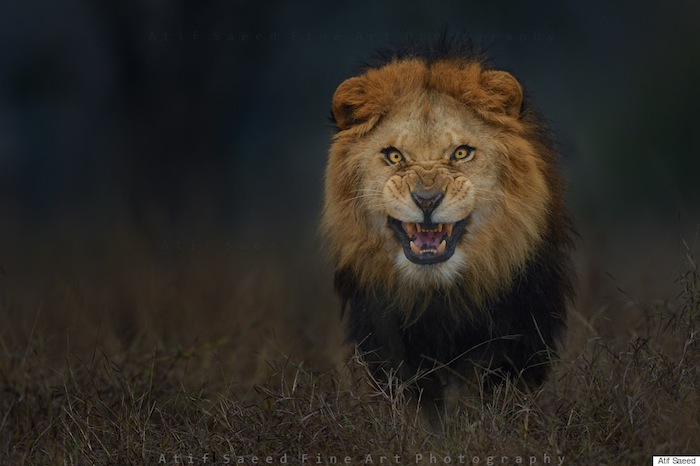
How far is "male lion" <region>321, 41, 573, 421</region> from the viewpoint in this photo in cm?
457

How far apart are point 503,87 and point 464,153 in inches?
13.4

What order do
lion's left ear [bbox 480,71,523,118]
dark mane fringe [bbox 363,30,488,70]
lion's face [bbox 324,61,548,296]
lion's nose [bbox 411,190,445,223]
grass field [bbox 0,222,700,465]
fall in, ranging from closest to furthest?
grass field [bbox 0,222,700,465] < lion's nose [bbox 411,190,445,223] < lion's face [bbox 324,61,548,296] < lion's left ear [bbox 480,71,523,118] < dark mane fringe [bbox 363,30,488,70]

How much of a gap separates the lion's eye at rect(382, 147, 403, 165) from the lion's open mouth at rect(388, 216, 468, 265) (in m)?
0.25

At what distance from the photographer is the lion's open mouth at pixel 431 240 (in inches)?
179

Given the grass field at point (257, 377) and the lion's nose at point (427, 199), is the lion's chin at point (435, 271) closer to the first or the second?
the lion's nose at point (427, 199)

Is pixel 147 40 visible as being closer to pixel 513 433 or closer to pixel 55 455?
pixel 55 455

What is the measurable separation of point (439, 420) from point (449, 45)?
1.57m

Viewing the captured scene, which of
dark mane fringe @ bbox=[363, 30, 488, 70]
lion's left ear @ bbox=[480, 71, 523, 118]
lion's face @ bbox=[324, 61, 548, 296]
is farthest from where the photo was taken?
dark mane fringe @ bbox=[363, 30, 488, 70]

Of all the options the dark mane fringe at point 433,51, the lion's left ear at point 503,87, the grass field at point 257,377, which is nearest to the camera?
the grass field at point 257,377

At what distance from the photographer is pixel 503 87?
472 centimetres

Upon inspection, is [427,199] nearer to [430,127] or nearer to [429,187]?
[429,187]

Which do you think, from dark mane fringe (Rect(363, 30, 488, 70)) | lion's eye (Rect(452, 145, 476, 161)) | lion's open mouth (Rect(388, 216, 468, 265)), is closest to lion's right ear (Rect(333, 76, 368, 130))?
dark mane fringe (Rect(363, 30, 488, 70))

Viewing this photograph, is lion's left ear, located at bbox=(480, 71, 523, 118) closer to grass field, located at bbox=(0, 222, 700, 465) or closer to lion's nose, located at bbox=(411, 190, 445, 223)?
lion's nose, located at bbox=(411, 190, 445, 223)

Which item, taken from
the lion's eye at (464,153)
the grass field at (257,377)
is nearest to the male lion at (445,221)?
the lion's eye at (464,153)
